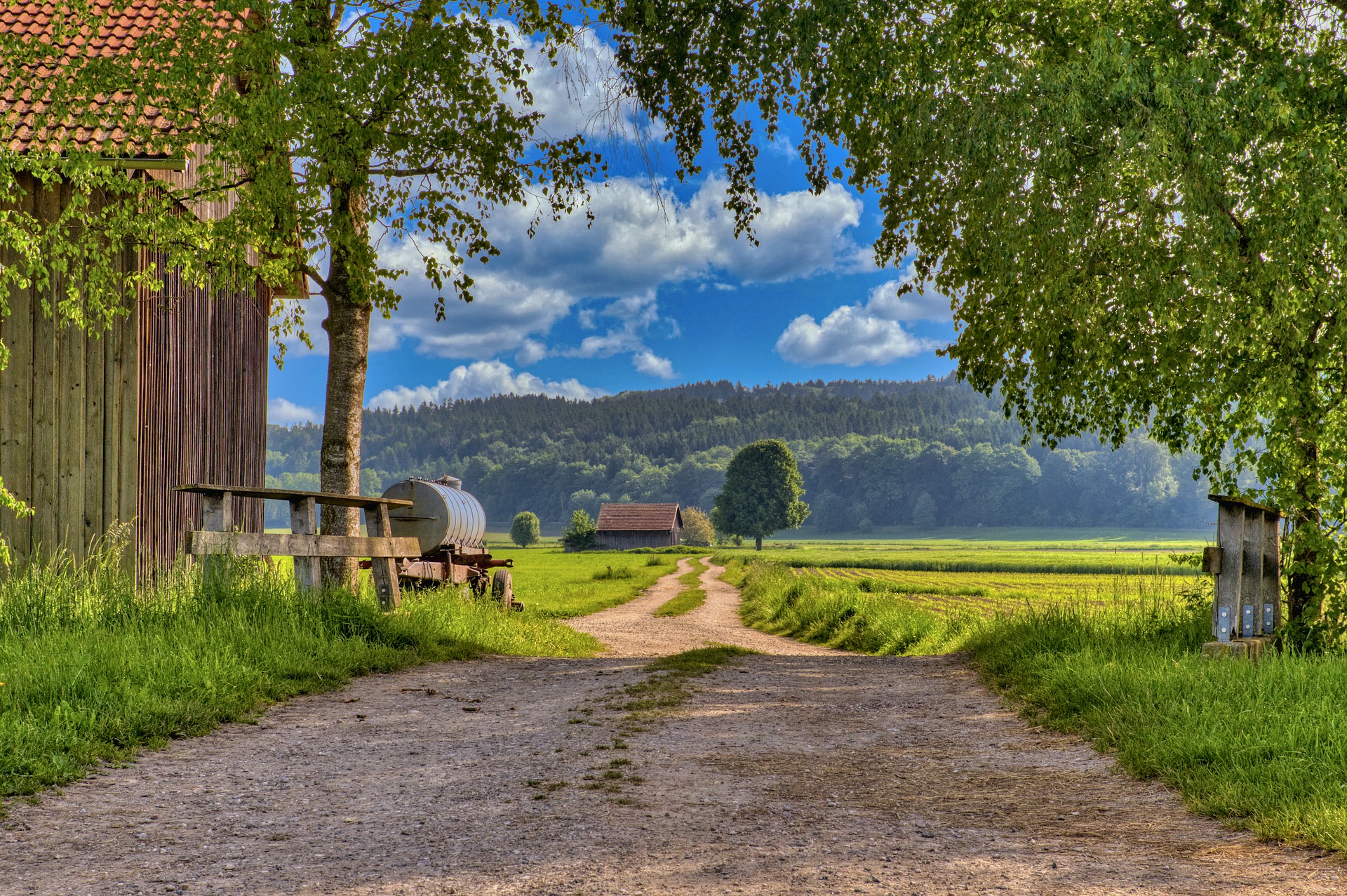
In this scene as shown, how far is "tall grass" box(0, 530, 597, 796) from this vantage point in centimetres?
535

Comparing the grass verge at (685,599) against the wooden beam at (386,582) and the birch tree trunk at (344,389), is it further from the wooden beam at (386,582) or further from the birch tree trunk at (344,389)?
the wooden beam at (386,582)

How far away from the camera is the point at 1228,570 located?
8047mm

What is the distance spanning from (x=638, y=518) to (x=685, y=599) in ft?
242

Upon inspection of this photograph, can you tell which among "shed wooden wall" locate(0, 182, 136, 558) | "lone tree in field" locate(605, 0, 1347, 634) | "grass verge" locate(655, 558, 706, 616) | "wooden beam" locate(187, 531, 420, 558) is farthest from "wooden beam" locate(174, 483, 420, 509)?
"grass verge" locate(655, 558, 706, 616)

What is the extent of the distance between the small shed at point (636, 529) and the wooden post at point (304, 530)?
291 feet

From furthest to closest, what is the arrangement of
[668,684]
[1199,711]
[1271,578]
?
[1271,578] → [668,684] → [1199,711]

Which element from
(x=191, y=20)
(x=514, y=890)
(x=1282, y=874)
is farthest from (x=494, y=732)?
(x=191, y=20)

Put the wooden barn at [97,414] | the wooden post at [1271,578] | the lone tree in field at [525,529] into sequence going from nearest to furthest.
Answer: the wooden post at [1271,578] → the wooden barn at [97,414] → the lone tree in field at [525,529]

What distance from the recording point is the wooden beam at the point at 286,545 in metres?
8.73

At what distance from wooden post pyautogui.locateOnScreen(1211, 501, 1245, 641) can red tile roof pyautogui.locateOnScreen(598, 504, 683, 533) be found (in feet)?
302

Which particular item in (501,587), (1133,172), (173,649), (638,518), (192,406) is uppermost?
(1133,172)

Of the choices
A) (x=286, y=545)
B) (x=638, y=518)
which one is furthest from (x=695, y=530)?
(x=286, y=545)

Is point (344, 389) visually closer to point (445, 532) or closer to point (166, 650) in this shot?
point (166, 650)

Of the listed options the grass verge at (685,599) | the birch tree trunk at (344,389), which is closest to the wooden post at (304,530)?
the birch tree trunk at (344,389)
